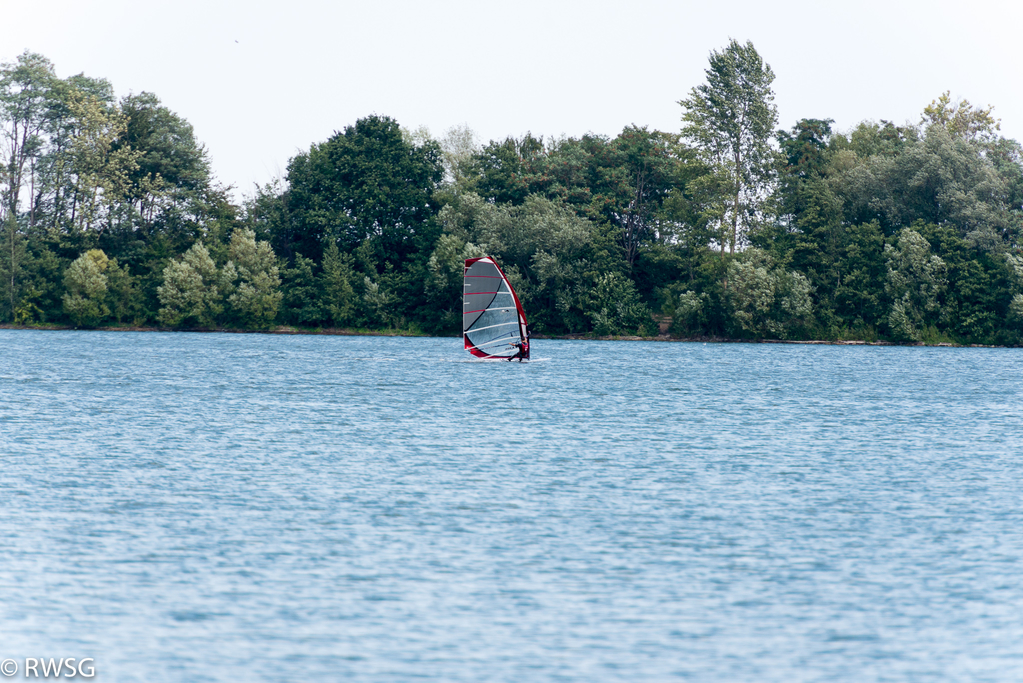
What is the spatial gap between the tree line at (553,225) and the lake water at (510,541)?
52.7m

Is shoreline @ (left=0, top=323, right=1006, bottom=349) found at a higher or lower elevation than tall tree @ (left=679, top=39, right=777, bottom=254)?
lower

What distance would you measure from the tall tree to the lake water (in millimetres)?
57326

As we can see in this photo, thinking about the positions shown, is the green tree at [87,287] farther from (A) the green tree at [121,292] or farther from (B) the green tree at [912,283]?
(B) the green tree at [912,283]

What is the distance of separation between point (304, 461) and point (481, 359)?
144 ft

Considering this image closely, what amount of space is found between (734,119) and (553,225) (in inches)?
724

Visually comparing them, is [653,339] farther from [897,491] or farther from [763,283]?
[897,491]

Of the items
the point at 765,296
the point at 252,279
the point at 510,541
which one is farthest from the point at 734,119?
the point at 510,541

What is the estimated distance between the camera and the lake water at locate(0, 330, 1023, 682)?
466 inches

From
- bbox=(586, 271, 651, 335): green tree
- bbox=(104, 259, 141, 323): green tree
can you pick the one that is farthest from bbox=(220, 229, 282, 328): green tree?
bbox=(586, 271, 651, 335): green tree

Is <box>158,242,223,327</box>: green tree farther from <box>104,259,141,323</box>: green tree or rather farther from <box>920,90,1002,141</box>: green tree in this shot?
<box>920,90,1002,141</box>: green tree

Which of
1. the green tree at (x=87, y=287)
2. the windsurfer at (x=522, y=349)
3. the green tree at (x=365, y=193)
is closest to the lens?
the windsurfer at (x=522, y=349)

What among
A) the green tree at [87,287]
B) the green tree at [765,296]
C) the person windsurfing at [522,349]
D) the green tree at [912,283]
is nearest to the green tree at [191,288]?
the green tree at [87,287]

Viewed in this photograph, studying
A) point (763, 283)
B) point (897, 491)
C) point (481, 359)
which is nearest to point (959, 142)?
point (763, 283)

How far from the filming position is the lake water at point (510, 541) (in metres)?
11.8
